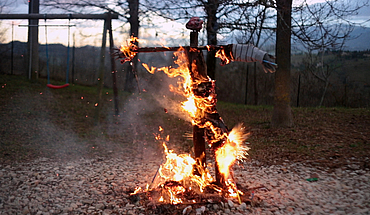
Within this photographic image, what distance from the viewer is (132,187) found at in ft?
14.7

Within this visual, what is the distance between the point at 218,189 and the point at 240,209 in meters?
A: 0.45

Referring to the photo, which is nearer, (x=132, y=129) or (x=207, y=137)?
(x=207, y=137)

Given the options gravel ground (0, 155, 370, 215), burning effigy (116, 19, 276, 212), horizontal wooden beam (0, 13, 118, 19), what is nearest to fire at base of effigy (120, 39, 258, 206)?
burning effigy (116, 19, 276, 212)

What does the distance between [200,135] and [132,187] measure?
54.7 inches

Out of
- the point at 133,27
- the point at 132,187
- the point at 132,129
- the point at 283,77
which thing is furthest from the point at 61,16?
the point at 283,77

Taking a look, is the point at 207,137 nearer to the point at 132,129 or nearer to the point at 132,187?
the point at 132,187

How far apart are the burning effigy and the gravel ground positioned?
22cm

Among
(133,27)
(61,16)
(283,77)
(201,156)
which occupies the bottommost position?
(201,156)

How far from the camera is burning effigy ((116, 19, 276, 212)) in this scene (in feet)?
12.2

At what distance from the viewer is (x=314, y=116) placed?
350 inches

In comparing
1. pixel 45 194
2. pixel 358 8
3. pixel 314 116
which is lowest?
pixel 45 194

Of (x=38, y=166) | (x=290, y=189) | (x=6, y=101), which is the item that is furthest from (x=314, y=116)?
(x=6, y=101)

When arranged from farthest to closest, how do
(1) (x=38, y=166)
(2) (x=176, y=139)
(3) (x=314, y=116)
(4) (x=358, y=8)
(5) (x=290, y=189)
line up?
(3) (x=314, y=116) → (2) (x=176, y=139) → (4) (x=358, y=8) → (1) (x=38, y=166) → (5) (x=290, y=189)

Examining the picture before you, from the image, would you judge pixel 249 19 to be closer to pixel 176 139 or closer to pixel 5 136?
pixel 176 139
